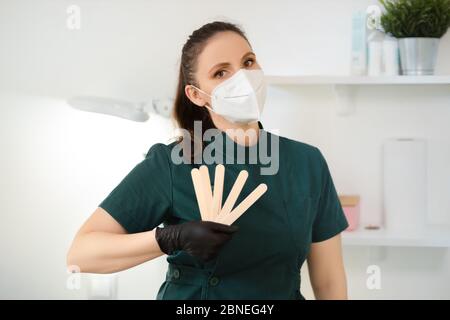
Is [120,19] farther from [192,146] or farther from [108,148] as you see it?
[192,146]

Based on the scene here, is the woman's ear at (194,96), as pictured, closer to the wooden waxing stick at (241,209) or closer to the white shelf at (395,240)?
the wooden waxing stick at (241,209)

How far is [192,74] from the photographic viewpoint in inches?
47.5

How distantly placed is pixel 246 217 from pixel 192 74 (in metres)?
0.28

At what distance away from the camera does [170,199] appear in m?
1.12

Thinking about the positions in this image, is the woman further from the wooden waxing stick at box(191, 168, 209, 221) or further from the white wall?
the white wall

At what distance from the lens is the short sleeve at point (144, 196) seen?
1.08 metres

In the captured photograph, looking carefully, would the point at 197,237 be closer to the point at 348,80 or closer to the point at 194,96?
the point at 194,96

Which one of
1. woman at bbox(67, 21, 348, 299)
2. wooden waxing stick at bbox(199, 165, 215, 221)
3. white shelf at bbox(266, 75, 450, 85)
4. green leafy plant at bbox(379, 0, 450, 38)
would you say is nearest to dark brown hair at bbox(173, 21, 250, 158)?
woman at bbox(67, 21, 348, 299)

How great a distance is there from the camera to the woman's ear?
3.98ft

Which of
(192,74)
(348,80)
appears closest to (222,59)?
(192,74)

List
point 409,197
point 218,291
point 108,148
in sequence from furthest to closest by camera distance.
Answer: point 108,148
point 409,197
point 218,291

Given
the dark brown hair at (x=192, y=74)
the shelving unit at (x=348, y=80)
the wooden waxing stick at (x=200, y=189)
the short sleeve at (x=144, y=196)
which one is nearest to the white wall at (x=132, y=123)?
the shelving unit at (x=348, y=80)

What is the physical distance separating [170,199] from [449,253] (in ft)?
2.62

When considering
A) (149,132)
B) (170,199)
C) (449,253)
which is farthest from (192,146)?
(449,253)
